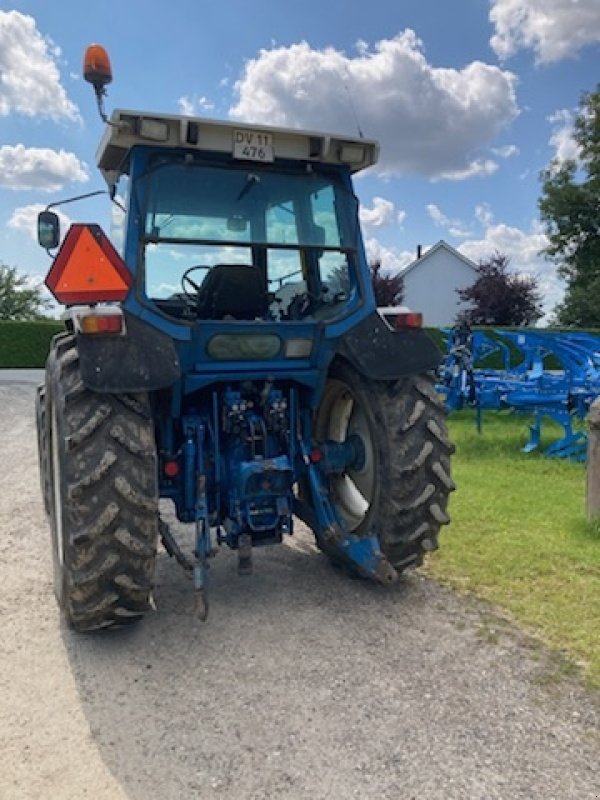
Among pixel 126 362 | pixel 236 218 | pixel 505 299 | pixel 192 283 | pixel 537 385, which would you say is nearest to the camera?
pixel 126 362

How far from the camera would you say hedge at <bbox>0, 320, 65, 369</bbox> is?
23.1 meters

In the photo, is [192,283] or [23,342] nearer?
[192,283]

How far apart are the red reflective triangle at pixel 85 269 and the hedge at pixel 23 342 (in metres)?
20.9

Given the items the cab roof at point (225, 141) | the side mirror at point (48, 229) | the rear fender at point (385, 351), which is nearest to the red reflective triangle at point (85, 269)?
the cab roof at point (225, 141)

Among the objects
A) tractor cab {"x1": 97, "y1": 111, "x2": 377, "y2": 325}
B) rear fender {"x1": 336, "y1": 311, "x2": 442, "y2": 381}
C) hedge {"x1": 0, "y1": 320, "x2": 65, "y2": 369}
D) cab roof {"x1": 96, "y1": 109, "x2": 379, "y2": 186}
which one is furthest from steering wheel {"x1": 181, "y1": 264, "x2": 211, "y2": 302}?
hedge {"x1": 0, "y1": 320, "x2": 65, "y2": 369}

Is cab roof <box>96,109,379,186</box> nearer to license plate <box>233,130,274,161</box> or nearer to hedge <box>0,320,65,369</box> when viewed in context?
license plate <box>233,130,274,161</box>

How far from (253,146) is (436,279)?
137ft

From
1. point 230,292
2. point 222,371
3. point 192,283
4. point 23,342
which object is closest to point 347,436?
point 222,371

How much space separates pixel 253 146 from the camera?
3.72 metres

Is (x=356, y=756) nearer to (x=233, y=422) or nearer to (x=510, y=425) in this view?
(x=233, y=422)

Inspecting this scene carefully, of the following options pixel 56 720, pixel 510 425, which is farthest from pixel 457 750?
pixel 510 425

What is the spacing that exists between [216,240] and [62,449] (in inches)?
55.6

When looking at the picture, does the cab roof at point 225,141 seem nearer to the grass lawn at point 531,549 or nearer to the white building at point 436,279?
the grass lawn at point 531,549

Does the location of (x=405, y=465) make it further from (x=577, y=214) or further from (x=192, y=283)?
(x=577, y=214)
